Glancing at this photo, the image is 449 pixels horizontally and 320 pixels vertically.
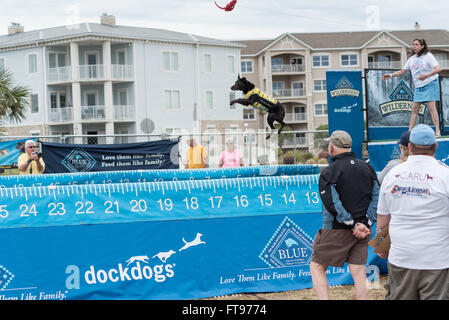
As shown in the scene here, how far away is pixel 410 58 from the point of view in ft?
33.9

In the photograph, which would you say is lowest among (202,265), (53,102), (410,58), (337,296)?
(337,296)

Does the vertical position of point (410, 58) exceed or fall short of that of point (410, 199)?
Answer: it exceeds it

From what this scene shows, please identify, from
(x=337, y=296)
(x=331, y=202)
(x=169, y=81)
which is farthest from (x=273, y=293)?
(x=169, y=81)

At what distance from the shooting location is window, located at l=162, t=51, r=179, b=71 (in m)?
51.3

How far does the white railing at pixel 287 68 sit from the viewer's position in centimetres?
6800

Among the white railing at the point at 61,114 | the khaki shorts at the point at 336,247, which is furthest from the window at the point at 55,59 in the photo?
the khaki shorts at the point at 336,247

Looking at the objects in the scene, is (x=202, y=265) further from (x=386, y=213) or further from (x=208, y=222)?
(x=386, y=213)

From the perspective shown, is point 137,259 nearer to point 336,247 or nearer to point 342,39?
point 336,247

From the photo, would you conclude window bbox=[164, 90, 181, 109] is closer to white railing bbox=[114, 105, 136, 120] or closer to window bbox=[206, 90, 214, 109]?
window bbox=[206, 90, 214, 109]

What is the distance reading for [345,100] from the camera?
35.6 ft

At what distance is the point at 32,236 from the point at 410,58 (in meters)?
7.14

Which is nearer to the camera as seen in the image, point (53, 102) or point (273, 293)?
point (273, 293)

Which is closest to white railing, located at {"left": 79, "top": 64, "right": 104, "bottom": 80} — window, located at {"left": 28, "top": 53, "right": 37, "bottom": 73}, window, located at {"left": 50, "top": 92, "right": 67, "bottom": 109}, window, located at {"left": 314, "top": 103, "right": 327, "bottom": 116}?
window, located at {"left": 50, "top": 92, "right": 67, "bottom": 109}

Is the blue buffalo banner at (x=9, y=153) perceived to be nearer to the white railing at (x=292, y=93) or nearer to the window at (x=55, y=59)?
the window at (x=55, y=59)
